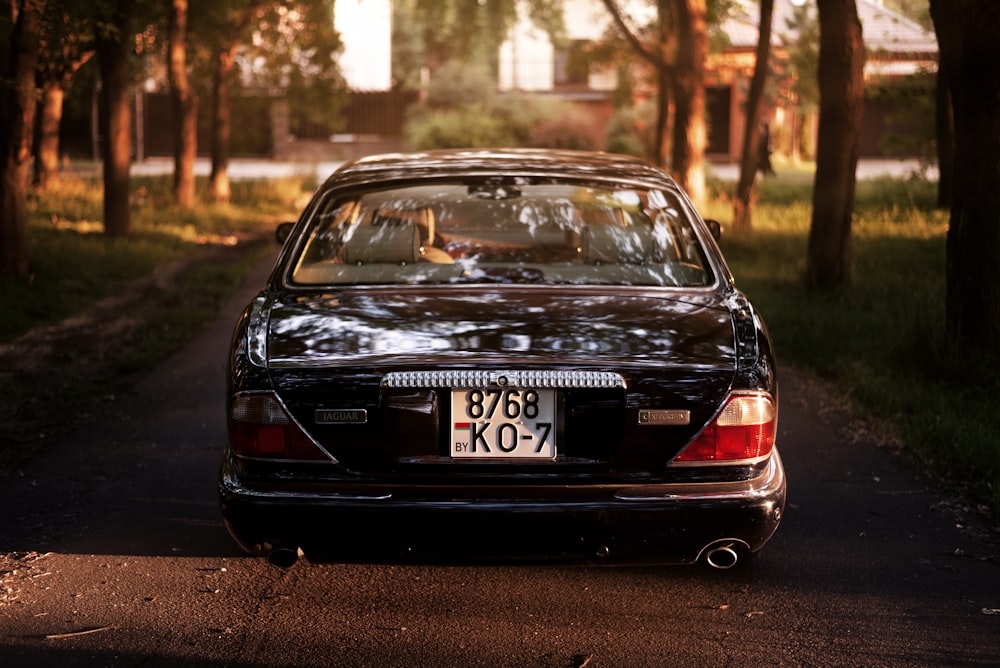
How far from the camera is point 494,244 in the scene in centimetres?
537

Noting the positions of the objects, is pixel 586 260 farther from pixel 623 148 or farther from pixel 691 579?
pixel 623 148

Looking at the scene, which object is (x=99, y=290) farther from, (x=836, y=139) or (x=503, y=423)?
(x=503, y=423)

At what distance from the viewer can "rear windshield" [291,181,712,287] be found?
15.6 feet

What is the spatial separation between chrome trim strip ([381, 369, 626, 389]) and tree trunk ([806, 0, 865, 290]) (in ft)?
29.4

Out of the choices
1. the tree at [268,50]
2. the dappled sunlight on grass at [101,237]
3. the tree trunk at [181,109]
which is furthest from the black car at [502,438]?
the tree at [268,50]

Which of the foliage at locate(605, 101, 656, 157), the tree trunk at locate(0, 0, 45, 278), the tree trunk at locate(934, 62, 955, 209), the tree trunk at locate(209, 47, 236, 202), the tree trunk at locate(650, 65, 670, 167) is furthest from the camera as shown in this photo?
the foliage at locate(605, 101, 656, 157)

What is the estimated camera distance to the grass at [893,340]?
658 centimetres

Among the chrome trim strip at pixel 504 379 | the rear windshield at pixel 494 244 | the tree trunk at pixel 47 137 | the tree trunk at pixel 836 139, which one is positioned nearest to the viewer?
the chrome trim strip at pixel 504 379

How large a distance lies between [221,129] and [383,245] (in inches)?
888

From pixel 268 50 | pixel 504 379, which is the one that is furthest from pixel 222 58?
pixel 504 379

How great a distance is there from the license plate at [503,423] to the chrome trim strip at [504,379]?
1.1 inches

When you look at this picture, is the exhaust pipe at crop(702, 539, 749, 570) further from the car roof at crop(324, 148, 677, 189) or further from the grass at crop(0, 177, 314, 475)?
the grass at crop(0, 177, 314, 475)

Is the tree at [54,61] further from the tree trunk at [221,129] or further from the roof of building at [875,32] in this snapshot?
the roof of building at [875,32]

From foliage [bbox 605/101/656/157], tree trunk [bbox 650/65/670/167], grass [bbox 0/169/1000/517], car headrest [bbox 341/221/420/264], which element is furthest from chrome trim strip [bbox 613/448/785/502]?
foliage [bbox 605/101/656/157]
